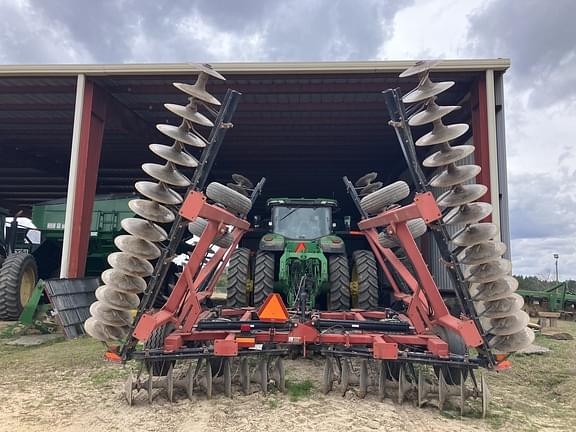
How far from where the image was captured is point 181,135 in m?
3.86

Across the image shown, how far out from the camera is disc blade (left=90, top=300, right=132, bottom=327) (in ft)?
12.0

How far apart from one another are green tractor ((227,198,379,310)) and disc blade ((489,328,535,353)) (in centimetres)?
265

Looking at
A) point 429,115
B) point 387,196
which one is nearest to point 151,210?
point 387,196

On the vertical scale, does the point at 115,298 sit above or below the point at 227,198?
below

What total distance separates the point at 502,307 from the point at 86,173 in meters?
7.79

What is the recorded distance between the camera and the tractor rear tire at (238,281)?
6.45 m

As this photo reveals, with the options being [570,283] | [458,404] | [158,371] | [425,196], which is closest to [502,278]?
[425,196]

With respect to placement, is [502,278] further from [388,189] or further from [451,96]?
[451,96]

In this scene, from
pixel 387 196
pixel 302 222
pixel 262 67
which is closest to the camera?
pixel 387 196

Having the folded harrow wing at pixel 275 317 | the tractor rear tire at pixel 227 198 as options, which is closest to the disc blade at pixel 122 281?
the folded harrow wing at pixel 275 317

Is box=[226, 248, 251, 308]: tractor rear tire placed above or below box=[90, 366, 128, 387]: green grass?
above

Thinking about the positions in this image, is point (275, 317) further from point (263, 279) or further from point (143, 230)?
point (263, 279)

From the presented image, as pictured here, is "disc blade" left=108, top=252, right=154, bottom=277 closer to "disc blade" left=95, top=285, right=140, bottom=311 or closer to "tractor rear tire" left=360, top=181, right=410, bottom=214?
"disc blade" left=95, top=285, right=140, bottom=311

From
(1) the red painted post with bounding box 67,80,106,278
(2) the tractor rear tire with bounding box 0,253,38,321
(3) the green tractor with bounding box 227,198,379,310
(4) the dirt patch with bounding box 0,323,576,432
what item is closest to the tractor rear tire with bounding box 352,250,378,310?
(3) the green tractor with bounding box 227,198,379,310
